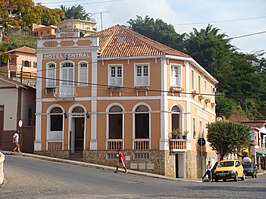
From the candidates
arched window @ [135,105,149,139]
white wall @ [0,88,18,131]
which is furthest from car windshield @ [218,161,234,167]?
white wall @ [0,88,18,131]

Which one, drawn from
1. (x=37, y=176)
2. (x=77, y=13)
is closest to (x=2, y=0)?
(x=37, y=176)

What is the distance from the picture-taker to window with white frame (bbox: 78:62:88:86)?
132ft

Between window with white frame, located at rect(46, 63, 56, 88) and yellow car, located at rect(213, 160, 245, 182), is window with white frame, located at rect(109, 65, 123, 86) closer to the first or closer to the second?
window with white frame, located at rect(46, 63, 56, 88)

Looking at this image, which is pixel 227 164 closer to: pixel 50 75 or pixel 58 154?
pixel 58 154

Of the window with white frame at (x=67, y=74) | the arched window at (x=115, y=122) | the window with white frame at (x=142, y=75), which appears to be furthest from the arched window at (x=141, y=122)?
the window with white frame at (x=67, y=74)

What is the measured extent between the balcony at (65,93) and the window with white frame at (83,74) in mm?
812

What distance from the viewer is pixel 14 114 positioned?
42.2 metres

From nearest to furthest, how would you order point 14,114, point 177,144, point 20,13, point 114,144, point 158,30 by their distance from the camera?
point 20,13 → point 177,144 → point 114,144 → point 14,114 → point 158,30

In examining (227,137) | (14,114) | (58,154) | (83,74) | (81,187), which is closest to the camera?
(81,187)

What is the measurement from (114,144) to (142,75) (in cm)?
555

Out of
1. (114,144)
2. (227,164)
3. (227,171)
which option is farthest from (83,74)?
(227,171)

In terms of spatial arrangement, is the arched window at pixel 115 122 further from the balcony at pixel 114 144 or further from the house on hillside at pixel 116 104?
the balcony at pixel 114 144

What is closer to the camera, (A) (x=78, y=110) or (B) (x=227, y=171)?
(B) (x=227, y=171)

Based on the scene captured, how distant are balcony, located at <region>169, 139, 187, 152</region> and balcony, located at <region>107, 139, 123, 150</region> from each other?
371 cm
